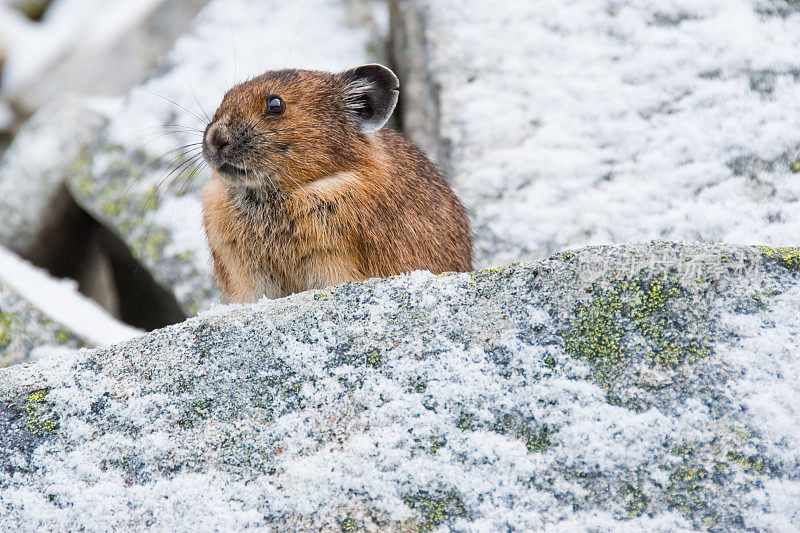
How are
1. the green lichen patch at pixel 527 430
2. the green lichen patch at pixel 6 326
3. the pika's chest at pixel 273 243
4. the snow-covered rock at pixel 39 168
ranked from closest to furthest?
the green lichen patch at pixel 527 430, the pika's chest at pixel 273 243, the green lichen patch at pixel 6 326, the snow-covered rock at pixel 39 168

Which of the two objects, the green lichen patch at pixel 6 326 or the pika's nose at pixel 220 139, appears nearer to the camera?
the pika's nose at pixel 220 139

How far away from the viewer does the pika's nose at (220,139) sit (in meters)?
5.14

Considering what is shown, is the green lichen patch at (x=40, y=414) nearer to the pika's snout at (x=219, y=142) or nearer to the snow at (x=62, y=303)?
the pika's snout at (x=219, y=142)

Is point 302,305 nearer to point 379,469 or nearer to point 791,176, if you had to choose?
point 379,469

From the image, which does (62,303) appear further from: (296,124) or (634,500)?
(634,500)

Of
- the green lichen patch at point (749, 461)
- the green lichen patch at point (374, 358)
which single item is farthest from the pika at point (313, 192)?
the green lichen patch at point (749, 461)

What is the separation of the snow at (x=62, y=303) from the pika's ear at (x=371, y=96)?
2.56 metres

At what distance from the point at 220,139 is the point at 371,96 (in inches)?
44.2

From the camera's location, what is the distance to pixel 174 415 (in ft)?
11.4

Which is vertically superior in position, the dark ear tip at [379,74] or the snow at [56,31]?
the dark ear tip at [379,74]

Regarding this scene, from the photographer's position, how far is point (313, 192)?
202 inches

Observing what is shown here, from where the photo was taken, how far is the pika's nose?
16.9ft

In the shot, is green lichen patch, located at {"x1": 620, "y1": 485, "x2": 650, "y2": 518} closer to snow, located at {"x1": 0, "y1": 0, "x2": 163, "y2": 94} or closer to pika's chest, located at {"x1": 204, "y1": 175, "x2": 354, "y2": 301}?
pika's chest, located at {"x1": 204, "y1": 175, "x2": 354, "y2": 301}

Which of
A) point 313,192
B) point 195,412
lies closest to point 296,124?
point 313,192
